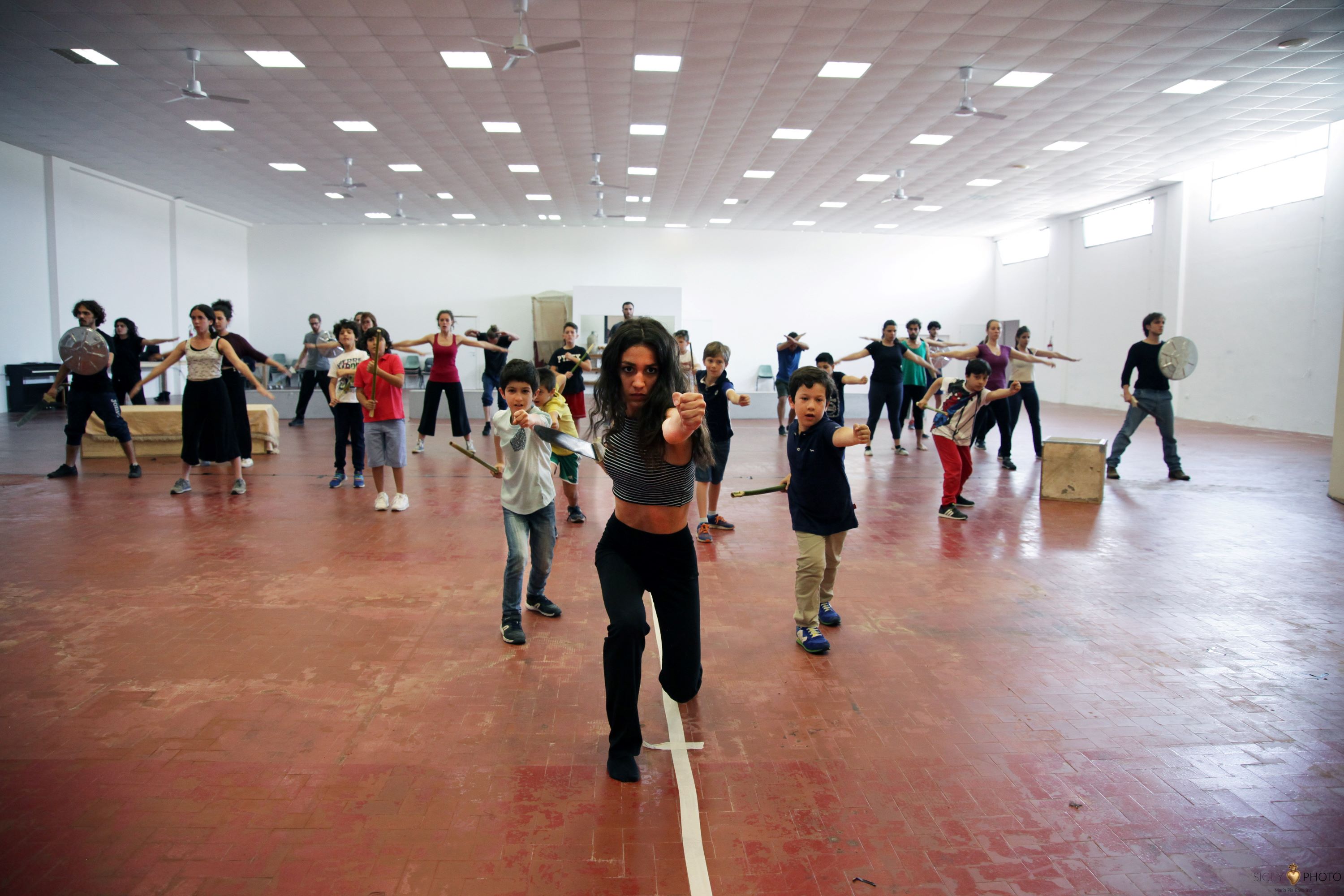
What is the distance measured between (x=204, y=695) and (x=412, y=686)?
0.93 m

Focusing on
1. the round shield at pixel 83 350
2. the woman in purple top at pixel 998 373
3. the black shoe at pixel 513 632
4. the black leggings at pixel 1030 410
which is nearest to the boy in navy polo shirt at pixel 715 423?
the black shoe at pixel 513 632

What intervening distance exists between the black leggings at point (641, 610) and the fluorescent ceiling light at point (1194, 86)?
43.3 ft

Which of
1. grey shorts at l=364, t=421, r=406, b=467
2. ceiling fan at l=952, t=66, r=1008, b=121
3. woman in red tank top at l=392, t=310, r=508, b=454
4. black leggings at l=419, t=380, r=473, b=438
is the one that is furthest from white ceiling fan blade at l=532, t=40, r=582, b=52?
ceiling fan at l=952, t=66, r=1008, b=121

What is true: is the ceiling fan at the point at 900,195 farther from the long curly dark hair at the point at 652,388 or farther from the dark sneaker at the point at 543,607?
the long curly dark hair at the point at 652,388

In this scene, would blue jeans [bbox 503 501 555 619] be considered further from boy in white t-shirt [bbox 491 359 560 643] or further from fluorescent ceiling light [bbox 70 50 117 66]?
fluorescent ceiling light [bbox 70 50 117 66]

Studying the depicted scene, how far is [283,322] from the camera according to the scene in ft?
84.1

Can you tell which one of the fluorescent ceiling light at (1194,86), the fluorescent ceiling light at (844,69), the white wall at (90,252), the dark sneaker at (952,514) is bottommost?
the dark sneaker at (952,514)

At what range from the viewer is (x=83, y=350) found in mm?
8266

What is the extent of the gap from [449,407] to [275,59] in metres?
5.68

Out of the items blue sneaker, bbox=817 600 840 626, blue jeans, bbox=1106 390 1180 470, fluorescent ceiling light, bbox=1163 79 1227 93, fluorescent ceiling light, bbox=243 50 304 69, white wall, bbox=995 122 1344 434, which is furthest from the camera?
white wall, bbox=995 122 1344 434

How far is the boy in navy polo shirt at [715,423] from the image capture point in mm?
6336

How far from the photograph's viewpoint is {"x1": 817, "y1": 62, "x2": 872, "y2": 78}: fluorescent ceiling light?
10789 mm

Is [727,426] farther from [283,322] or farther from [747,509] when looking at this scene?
[283,322]

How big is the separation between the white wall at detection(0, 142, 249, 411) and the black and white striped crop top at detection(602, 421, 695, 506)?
1898 centimetres
